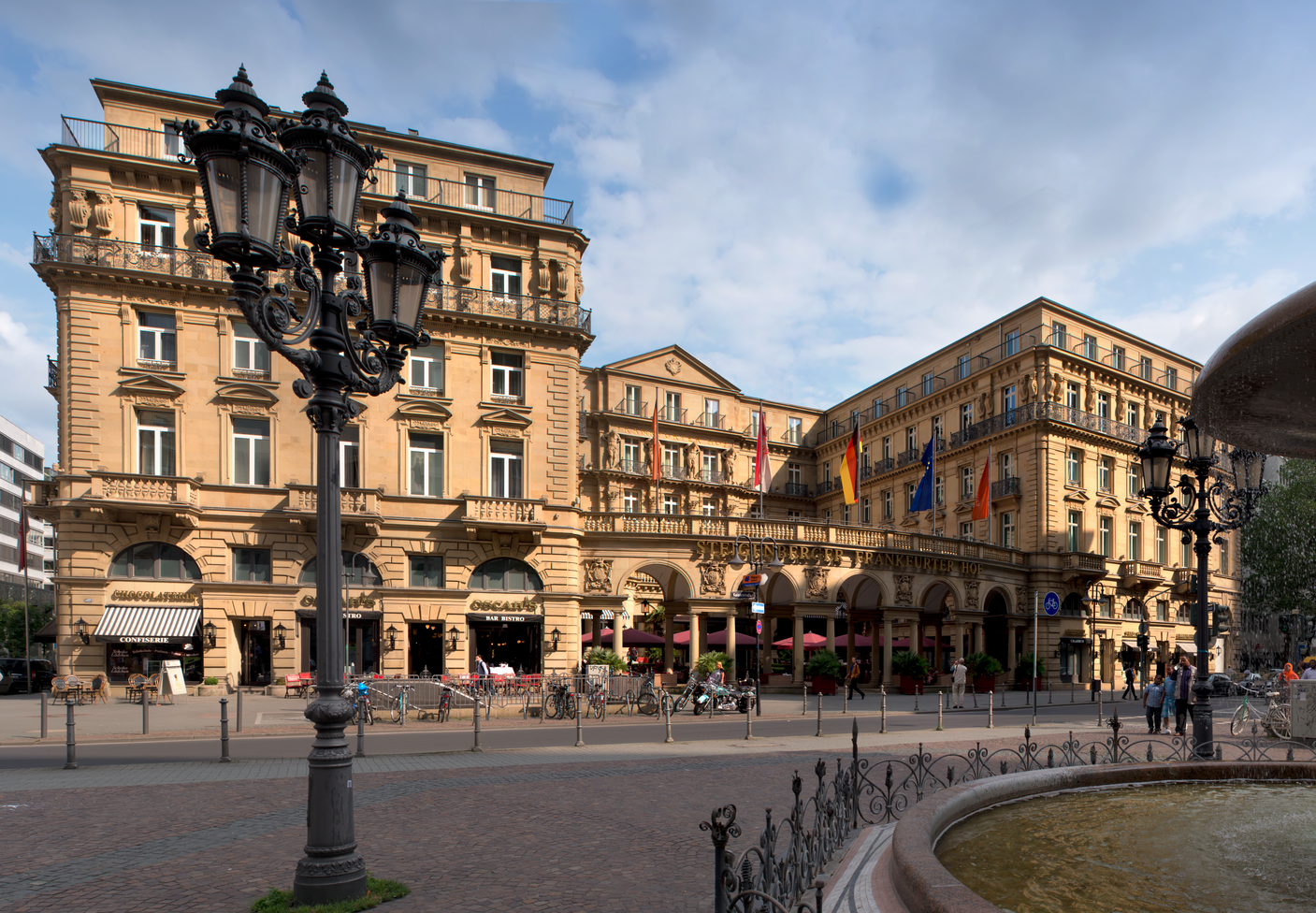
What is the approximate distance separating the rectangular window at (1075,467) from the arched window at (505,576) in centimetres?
3236

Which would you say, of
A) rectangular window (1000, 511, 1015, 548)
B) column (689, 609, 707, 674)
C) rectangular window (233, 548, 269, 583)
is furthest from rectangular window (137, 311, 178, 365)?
rectangular window (1000, 511, 1015, 548)

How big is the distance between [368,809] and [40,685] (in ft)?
103

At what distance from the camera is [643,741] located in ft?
58.9

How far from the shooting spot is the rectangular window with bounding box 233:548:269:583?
1168 inches

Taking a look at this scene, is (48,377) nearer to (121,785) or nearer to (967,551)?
(121,785)

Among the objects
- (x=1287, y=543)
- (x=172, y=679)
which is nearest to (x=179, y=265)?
(x=172, y=679)

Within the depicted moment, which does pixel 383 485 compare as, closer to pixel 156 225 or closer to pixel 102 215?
pixel 156 225

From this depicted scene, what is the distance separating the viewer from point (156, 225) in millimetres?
30203

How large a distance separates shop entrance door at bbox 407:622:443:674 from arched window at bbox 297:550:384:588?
2.24 m

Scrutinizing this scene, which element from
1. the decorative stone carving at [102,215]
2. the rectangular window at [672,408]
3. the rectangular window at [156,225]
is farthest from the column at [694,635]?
the decorative stone carving at [102,215]

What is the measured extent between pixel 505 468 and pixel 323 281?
86.5 feet

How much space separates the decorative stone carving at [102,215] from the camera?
1148 inches

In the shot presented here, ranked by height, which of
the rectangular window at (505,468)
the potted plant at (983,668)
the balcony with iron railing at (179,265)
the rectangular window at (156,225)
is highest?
the rectangular window at (156,225)

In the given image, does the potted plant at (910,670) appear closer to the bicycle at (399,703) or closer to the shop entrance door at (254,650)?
the bicycle at (399,703)
